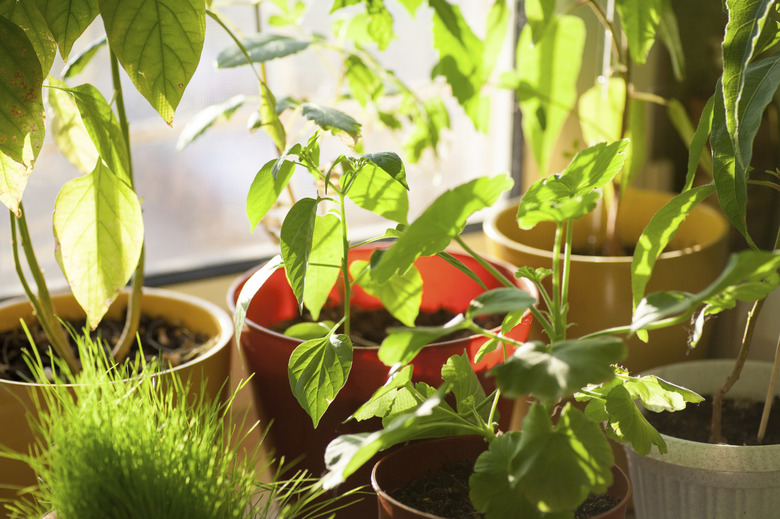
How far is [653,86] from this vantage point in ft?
3.36

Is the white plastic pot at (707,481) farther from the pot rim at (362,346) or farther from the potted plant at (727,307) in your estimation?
the pot rim at (362,346)

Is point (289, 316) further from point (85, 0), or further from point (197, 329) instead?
point (85, 0)

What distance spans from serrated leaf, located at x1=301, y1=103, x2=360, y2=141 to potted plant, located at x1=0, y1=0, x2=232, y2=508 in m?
0.10

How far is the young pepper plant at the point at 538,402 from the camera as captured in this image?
42 centimetres

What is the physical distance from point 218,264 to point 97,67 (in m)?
0.28

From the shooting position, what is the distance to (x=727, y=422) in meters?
0.73

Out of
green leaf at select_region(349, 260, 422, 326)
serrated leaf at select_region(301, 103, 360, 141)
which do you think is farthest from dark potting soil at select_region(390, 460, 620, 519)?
serrated leaf at select_region(301, 103, 360, 141)

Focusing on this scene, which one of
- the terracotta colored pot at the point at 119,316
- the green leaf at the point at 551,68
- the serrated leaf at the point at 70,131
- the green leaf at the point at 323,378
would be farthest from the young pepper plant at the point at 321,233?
the green leaf at the point at 551,68

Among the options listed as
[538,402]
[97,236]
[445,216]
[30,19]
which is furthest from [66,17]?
[538,402]

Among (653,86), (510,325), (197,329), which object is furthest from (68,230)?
(653,86)

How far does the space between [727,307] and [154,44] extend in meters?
0.40

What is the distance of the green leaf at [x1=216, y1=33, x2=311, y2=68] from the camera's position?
2.25 ft

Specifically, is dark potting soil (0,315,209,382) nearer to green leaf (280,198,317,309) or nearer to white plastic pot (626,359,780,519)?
green leaf (280,198,317,309)

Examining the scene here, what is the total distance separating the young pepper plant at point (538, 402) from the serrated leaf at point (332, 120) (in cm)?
15
